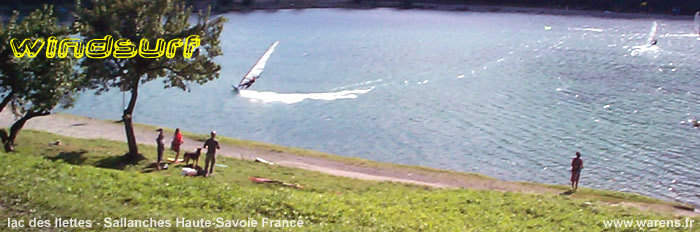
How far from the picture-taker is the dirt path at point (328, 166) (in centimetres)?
3075

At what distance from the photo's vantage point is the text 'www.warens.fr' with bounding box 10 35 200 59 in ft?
87.4

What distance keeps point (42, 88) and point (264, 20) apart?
82454mm

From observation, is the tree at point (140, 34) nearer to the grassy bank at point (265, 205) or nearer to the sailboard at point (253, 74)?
the grassy bank at point (265, 205)

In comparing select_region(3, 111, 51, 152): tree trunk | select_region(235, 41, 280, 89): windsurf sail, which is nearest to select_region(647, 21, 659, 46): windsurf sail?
select_region(235, 41, 280, 89): windsurf sail

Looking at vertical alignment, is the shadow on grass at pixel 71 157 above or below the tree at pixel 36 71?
below

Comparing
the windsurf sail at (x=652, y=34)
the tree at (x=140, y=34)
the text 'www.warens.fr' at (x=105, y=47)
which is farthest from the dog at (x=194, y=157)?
the windsurf sail at (x=652, y=34)

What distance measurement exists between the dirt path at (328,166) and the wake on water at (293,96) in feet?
50.9

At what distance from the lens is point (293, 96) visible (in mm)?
55625

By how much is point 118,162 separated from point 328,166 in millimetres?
10066

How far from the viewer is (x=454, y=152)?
131 ft

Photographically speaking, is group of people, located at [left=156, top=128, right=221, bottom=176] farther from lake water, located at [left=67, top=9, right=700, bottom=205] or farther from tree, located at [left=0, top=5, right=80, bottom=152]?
lake water, located at [left=67, top=9, right=700, bottom=205]

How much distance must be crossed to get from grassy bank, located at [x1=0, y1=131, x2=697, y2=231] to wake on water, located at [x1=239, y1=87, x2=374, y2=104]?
30.1 metres

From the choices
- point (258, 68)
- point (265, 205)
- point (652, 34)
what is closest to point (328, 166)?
point (265, 205)

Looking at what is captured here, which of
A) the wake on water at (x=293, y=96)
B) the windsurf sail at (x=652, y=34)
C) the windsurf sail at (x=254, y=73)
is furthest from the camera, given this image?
the windsurf sail at (x=652, y=34)
